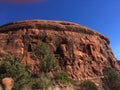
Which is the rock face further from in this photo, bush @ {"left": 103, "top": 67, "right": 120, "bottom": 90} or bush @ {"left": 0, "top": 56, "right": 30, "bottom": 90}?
bush @ {"left": 0, "top": 56, "right": 30, "bottom": 90}

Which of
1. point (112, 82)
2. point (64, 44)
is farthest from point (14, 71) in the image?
point (64, 44)

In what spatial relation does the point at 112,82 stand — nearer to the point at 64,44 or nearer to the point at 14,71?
the point at 14,71

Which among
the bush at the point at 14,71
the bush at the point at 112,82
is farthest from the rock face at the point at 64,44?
the bush at the point at 14,71

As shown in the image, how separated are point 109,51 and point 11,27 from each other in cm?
2690

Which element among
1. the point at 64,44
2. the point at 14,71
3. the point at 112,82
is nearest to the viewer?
the point at 14,71

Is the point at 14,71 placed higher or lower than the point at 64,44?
lower

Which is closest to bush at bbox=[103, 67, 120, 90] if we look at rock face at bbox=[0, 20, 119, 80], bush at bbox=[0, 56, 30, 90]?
bush at bbox=[0, 56, 30, 90]

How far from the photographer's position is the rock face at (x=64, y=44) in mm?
62969

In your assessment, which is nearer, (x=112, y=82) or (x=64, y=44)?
(x=112, y=82)

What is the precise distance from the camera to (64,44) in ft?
216

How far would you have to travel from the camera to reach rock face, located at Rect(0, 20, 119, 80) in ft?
207

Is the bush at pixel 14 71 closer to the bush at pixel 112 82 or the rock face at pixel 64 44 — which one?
the bush at pixel 112 82

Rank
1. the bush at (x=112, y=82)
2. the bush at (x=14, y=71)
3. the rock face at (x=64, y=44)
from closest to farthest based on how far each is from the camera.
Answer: the bush at (x=14, y=71)
the bush at (x=112, y=82)
the rock face at (x=64, y=44)

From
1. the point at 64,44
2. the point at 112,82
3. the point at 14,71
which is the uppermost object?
the point at 64,44
